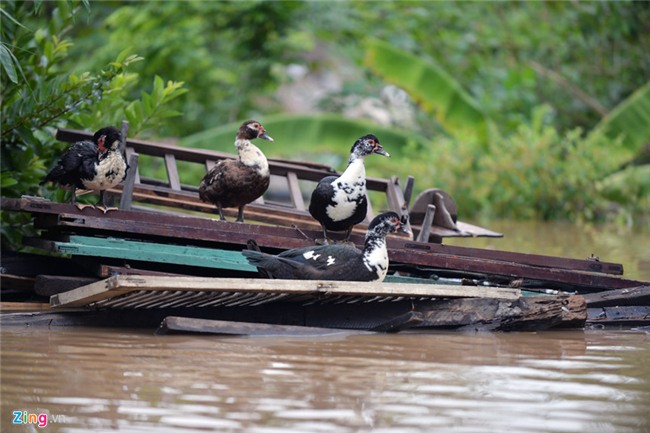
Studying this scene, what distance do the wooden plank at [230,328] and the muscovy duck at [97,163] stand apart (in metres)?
1.28

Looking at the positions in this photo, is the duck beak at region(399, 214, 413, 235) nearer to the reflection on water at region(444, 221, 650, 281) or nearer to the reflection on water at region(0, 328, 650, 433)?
the reflection on water at region(0, 328, 650, 433)

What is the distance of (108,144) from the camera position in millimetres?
7738

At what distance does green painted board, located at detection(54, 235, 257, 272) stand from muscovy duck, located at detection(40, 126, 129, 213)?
0.33 m

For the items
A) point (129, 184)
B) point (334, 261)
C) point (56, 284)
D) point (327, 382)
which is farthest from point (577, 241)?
point (327, 382)

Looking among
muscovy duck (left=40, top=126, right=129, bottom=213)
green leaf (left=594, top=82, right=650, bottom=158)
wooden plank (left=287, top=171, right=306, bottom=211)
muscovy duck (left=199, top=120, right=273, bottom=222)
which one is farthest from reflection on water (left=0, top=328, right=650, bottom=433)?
A: green leaf (left=594, top=82, right=650, bottom=158)

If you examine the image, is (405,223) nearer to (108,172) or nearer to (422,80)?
(108,172)

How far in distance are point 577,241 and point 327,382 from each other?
8936 mm

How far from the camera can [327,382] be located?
18.8ft

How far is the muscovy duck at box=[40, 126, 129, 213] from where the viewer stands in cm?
774

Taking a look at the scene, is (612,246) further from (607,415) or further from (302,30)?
(302,30)

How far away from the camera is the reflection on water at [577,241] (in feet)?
38.7

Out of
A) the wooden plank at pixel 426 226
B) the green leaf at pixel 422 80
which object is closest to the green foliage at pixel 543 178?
the green leaf at pixel 422 80

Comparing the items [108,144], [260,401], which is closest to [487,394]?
[260,401]

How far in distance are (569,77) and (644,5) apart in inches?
108
